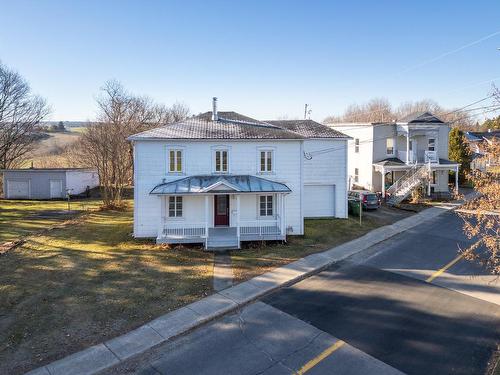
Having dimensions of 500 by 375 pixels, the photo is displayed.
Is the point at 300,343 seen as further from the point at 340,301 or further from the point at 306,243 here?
the point at 306,243

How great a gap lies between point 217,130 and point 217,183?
3853 mm

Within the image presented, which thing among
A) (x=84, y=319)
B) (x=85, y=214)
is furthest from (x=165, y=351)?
(x=85, y=214)

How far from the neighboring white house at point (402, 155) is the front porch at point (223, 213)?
1432 centimetres

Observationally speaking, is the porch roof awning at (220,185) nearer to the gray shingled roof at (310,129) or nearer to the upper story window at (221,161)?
the upper story window at (221,161)

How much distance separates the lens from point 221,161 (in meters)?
18.3

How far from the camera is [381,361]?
7754 millimetres

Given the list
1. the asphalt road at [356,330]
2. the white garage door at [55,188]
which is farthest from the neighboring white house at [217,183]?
the white garage door at [55,188]

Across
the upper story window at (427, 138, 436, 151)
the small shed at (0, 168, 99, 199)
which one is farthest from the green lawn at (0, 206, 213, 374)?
the upper story window at (427, 138, 436, 151)

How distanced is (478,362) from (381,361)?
7.13ft

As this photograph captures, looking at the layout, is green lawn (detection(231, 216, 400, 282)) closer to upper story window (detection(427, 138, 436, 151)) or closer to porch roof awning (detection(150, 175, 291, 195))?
porch roof awning (detection(150, 175, 291, 195))

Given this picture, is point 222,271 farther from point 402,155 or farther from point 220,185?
point 402,155

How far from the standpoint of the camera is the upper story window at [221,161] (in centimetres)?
1828

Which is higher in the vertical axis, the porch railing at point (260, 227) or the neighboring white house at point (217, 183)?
the neighboring white house at point (217, 183)

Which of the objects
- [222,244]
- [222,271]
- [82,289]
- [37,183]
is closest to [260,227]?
[222,244]
